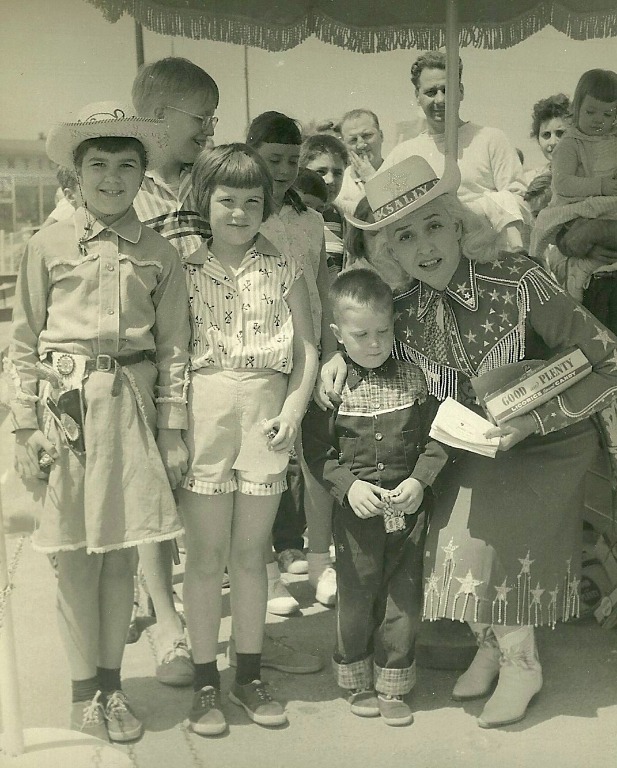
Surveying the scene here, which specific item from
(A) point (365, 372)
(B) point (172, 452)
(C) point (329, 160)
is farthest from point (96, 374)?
(C) point (329, 160)

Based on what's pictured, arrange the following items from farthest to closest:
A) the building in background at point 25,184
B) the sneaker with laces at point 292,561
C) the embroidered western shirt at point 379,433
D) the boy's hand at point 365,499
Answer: the sneaker with laces at point 292,561 → the building in background at point 25,184 → the embroidered western shirt at point 379,433 → the boy's hand at point 365,499

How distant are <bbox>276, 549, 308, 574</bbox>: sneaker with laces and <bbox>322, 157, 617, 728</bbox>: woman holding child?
129 cm

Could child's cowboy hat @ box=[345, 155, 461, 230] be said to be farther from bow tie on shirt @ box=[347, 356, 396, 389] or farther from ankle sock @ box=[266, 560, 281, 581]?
ankle sock @ box=[266, 560, 281, 581]

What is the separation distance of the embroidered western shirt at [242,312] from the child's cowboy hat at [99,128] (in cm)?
40

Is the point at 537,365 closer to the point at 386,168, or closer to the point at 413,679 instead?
the point at 386,168

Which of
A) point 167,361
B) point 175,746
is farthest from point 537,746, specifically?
point 167,361

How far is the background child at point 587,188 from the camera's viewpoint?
3889 millimetres

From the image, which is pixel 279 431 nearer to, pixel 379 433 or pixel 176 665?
pixel 379 433

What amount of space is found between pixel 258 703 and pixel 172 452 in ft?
2.85

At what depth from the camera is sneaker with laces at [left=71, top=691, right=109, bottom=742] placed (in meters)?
2.68

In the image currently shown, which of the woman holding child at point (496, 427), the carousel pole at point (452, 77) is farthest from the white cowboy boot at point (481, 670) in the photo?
the carousel pole at point (452, 77)

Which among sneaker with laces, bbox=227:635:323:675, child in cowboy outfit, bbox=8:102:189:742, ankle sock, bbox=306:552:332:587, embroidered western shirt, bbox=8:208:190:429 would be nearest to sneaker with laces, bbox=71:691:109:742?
child in cowboy outfit, bbox=8:102:189:742

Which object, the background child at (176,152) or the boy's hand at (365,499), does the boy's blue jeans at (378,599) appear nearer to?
the boy's hand at (365,499)

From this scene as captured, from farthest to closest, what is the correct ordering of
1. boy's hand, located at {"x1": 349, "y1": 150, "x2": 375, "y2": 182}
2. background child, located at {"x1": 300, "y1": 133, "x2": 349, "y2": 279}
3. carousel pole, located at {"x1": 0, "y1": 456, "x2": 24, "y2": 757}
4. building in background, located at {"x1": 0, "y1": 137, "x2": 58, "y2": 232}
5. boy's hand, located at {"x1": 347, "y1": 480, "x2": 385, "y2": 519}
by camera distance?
boy's hand, located at {"x1": 349, "y1": 150, "x2": 375, "y2": 182} < background child, located at {"x1": 300, "y1": 133, "x2": 349, "y2": 279} < building in background, located at {"x1": 0, "y1": 137, "x2": 58, "y2": 232} < boy's hand, located at {"x1": 347, "y1": 480, "x2": 385, "y2": 519} < carousel pole, located at {"x1": 0, "y1": 456, "x2": 24, "y2": 757}
